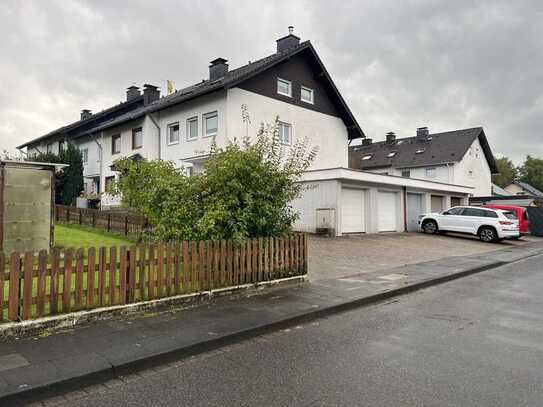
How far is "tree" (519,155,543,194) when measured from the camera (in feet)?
254

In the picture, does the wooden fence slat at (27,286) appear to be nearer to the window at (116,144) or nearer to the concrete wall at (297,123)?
the concrete wall at (297,123)

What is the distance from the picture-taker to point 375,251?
1420cm

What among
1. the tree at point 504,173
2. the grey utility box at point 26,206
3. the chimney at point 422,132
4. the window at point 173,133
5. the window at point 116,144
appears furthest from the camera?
the tree at point 504,173

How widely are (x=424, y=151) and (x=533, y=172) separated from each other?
5388cm

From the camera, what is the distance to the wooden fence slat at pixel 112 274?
18.3 ft

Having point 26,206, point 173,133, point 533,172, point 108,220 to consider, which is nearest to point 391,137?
point 173,133

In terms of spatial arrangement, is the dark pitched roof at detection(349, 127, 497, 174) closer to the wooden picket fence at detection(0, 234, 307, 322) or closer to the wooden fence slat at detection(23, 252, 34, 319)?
the wooden picket fence at detection(0, 234, 307, 322)

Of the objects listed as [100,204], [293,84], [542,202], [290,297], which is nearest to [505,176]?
[542,202]

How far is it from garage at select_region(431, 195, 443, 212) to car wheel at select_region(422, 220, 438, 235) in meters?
4.08

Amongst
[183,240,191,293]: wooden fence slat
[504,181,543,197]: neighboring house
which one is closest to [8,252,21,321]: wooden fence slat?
[183,240,191,293]: wooden fence slat

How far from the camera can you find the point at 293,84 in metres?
23.2

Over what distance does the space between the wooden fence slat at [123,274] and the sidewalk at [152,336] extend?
12.9 inches

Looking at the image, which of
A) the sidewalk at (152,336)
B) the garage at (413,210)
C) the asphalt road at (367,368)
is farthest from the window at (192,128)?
the asphalt road at (367,368)

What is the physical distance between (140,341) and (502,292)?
7243mm
